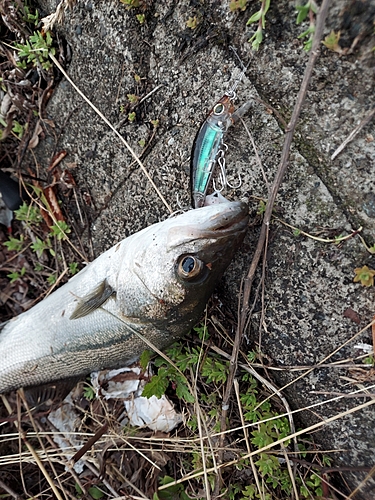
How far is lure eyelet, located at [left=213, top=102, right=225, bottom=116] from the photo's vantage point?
261 centimetres

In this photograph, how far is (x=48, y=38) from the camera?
3.07 meters

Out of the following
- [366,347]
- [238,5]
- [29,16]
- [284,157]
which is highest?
[29,16]

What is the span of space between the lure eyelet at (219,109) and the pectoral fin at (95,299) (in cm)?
135

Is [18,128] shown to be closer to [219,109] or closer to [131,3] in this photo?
[131,3]

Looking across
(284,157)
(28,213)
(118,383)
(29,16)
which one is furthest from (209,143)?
(118,383)

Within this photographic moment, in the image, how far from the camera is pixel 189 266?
239cm

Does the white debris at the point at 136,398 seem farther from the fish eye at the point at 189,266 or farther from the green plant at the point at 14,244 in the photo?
the green plant at the point at 14,244

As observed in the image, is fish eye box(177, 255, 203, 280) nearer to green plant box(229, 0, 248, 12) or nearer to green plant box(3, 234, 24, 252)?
green plant box(229, 0, 248, 12)

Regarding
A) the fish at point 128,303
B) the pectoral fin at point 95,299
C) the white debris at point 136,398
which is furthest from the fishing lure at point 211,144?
the white debris at point 136,398

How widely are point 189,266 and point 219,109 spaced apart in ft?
3.43

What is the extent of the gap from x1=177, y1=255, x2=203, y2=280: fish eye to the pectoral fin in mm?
598

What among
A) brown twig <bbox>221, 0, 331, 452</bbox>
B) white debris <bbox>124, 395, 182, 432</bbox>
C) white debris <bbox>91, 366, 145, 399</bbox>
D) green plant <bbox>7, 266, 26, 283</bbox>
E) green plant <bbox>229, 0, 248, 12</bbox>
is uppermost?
green plant <bbox>229, 0, 248, 12</bbox>

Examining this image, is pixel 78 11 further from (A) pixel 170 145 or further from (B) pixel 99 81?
(A) pixel 170 145

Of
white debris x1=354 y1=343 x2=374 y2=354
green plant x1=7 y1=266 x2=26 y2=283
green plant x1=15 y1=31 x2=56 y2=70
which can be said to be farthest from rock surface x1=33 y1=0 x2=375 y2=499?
green plant x1=7 y1=266 x2=26 y2=283
